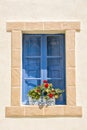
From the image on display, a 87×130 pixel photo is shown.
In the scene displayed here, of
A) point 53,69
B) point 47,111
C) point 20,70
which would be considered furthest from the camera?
point 53,69

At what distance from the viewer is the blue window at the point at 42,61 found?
22.3 ft

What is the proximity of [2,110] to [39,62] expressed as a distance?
1.08m

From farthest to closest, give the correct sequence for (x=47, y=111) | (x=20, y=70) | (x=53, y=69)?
(x=53, y=69) → (x=20, y=70) → (x=47, y=111)

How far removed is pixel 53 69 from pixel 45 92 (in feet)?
1.49

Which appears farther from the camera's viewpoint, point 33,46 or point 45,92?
point 33,46

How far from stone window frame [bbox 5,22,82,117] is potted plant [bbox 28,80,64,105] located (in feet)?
0.37

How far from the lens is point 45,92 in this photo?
668cm

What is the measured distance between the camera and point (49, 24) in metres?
6.72

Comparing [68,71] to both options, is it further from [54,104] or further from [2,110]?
[2,110]

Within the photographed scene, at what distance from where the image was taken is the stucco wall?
6.58 metres

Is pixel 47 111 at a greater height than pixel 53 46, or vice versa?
pixel 53 46

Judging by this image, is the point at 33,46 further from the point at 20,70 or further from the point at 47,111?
the point at 47,111

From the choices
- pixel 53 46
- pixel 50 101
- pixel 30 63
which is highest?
pixel 53 46
